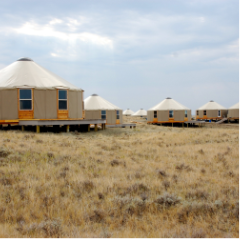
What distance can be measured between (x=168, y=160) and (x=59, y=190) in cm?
403

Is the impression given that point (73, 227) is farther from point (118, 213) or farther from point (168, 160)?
point (168, 160)

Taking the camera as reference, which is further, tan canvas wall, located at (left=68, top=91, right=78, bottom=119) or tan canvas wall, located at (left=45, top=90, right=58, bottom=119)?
tan canvas wall, located at (left=68, top=91, right=78, bottom=119)

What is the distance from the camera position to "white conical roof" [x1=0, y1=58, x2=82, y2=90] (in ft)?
46.8

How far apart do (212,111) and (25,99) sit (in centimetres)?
3546

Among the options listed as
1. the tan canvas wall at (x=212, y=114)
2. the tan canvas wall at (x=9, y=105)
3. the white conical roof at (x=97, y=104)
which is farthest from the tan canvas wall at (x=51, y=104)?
the tan canvas wall at (x=212, y=114)

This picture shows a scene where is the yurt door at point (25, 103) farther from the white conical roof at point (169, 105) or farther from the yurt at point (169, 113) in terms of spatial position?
the white conical roof at point (169, 105)

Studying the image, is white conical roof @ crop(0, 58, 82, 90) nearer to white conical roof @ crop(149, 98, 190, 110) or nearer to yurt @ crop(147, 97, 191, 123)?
yurt @ crop(147, 97, 191, 123)

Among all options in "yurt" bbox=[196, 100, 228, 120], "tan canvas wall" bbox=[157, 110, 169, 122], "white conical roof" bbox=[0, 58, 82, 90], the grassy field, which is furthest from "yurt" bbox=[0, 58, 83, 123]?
"yurt" bbox=[196, 100, 228, 120]

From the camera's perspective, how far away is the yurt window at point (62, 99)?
15008 mm

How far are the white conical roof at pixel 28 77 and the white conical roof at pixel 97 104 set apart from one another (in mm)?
7982

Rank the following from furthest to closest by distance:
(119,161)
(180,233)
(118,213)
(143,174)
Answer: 1. (119,161)
2. (143,174)
3. (118,213)
4. (180,233)

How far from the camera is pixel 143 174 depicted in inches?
251

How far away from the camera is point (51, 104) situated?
14641 millimetres

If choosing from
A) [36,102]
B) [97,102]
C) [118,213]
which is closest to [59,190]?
[118,213]
